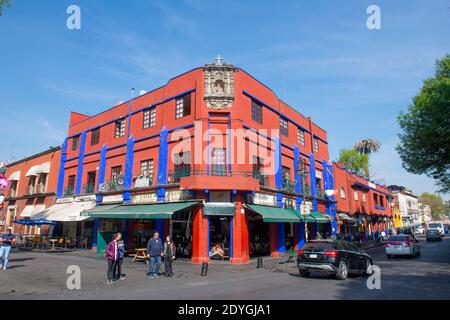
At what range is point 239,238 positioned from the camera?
62.1ft

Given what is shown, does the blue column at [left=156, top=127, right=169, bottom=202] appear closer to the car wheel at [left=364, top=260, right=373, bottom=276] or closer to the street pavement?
the street pavement

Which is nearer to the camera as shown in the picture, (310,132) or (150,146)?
(150,146)

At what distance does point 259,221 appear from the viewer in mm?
23234

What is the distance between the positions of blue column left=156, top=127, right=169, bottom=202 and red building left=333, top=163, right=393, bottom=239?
832 inches

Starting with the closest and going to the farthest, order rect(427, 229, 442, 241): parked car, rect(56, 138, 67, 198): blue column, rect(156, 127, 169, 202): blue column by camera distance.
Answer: rect(156, 127, 169, 202): blue column, rect(56, 138, 67, 198): blue column, rect(427, 229, 442, 241): parked car

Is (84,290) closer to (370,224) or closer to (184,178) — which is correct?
(184,178)

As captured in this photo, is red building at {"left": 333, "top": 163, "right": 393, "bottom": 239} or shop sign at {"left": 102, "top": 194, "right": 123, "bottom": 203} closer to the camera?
shop sign at {"left": 102, "top": 194, "right": 123, "bottom": 203}

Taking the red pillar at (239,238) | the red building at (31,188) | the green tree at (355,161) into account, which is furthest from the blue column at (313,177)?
the green tree at (355,161)

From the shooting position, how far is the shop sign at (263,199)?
2060cm

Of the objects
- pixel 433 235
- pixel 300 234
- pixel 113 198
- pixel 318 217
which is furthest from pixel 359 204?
pixel 113 198

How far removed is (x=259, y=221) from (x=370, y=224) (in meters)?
30.3

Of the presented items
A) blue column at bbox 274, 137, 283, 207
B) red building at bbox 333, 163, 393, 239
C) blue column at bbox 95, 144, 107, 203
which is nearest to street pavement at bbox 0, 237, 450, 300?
blue column at bbox 274, 137, 283, 207

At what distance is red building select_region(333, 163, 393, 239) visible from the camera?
36.7m
